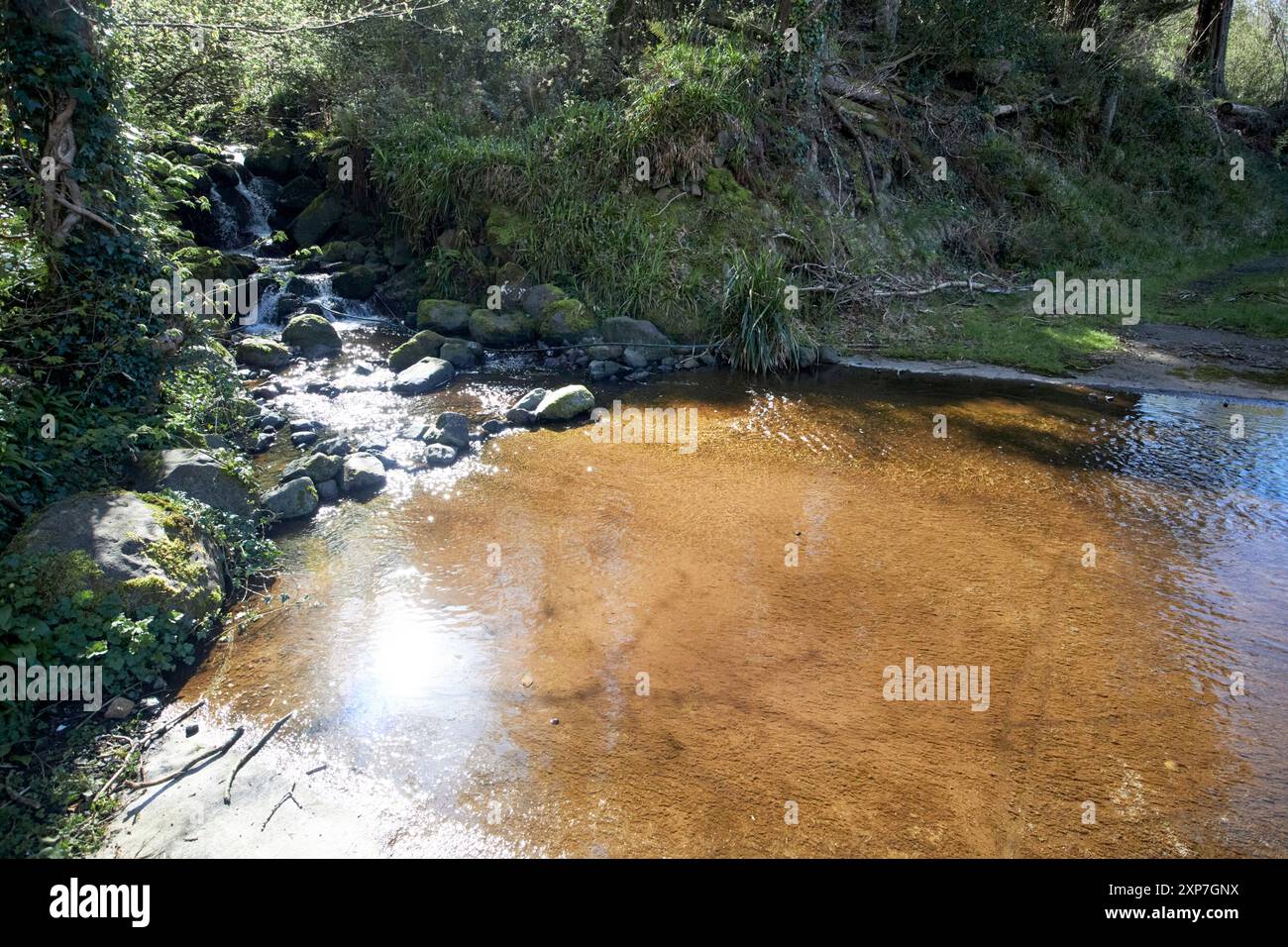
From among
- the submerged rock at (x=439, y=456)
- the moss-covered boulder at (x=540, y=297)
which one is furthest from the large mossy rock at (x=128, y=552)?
the moss-covered boulder at (x=540, y=297)

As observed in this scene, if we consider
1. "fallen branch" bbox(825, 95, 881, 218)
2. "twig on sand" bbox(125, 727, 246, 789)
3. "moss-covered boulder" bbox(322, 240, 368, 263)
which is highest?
"fallen branch" bbox(825, 95, 881, 218)

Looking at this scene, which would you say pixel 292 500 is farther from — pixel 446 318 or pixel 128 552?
pixel 446 318

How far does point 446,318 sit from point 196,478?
5.88m

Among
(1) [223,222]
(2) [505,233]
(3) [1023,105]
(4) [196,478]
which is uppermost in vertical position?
(3) [1023,105]

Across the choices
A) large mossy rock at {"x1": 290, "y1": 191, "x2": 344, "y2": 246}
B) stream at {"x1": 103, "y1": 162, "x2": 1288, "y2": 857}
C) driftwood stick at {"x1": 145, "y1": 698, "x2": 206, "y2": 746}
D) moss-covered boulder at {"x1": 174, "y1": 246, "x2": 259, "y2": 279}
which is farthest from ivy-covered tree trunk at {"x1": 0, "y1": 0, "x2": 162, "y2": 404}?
large mossy rock at {"x1": 290, "y1": 191, "x2": 344, "y2": 246}

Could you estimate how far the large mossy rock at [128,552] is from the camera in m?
4.12

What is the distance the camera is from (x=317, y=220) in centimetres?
1345

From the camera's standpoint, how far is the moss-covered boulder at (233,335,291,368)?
9.52m

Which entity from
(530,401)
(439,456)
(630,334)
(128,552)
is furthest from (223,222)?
(128,552)

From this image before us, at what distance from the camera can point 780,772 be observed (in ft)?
11.9

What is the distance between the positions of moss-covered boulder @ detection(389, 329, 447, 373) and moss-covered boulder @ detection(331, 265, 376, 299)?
2.68m

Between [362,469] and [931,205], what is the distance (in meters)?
12.5

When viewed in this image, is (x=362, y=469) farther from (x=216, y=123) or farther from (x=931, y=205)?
(x=931, y=205)

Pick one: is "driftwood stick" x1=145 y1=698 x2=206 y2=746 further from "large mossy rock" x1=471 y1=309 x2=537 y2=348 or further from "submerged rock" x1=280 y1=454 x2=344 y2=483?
"large mossy rock" x1=471 y1=309 x2=537 y2=348
